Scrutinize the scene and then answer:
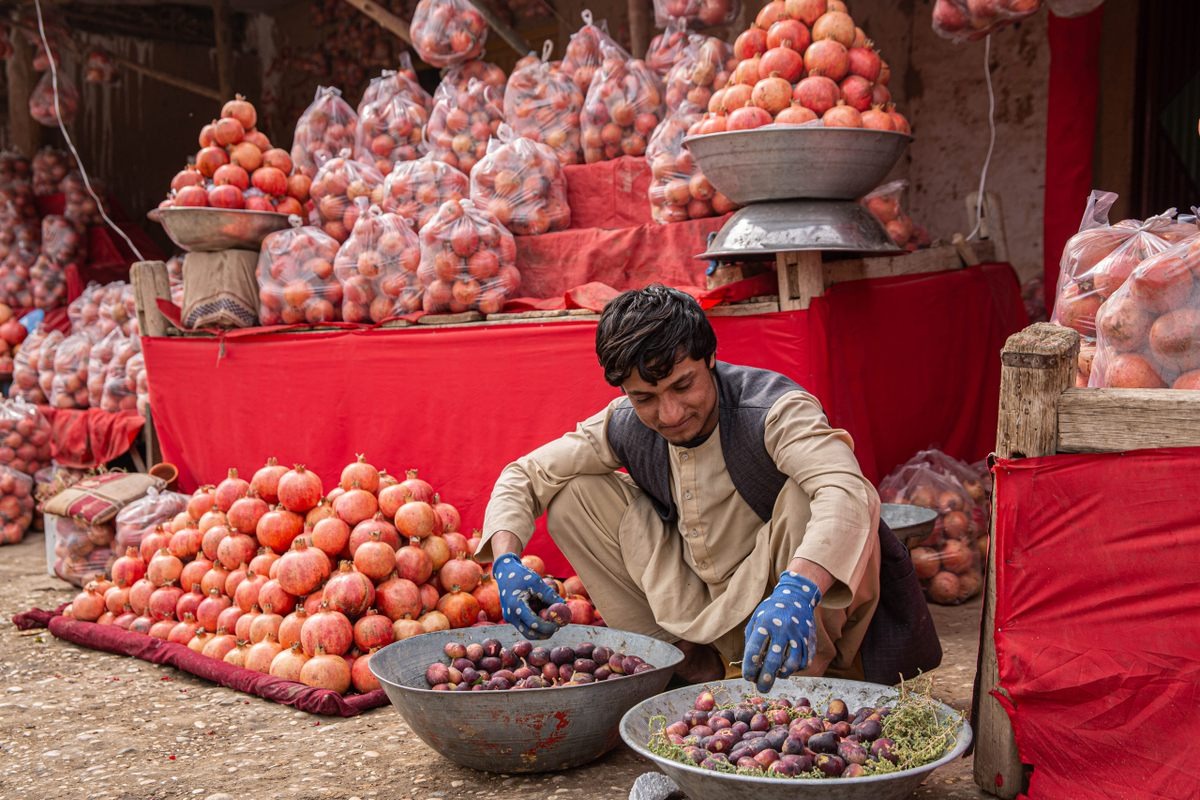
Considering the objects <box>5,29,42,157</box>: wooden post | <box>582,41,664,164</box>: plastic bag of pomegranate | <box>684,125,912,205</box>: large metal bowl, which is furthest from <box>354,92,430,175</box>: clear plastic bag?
<box>5,29,42,157</box>: wooden post

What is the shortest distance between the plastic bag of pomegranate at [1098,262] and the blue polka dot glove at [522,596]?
4.34 feet

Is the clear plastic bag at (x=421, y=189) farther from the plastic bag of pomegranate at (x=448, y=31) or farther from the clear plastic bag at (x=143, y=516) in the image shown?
the clear plastic bag at (x=143, y=516)

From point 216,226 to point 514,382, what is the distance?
1891 mm

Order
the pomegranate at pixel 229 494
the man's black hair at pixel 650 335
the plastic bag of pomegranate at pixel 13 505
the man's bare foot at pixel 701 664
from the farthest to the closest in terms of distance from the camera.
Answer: the plastic bag of pomegranate at pixel 13 505, the pomegranate at pixel 229 494, the man's bare foot at pixel 701 664, the man's black hair at pixel 650 335

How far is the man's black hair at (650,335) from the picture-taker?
2395 mm

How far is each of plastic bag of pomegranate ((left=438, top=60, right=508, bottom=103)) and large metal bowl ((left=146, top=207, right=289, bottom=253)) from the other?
3.61 feet

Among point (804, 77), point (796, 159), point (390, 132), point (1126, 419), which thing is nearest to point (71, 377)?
point (390, 132)

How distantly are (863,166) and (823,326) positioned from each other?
531 mm

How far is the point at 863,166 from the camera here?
3.53m

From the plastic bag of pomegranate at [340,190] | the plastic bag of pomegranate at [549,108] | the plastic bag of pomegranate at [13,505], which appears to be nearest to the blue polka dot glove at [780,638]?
the plastic bag of pomegranate at [549,108]

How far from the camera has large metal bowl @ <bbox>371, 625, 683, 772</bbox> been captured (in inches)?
95.3

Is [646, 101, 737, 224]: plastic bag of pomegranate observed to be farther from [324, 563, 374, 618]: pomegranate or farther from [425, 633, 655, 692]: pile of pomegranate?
[425, 633, 655, 692]: pile of pomegranate

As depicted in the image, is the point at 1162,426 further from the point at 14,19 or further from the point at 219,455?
the point at 14,19

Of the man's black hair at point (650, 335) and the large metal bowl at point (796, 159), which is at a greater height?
the large metal bowl at point (796, 159)
